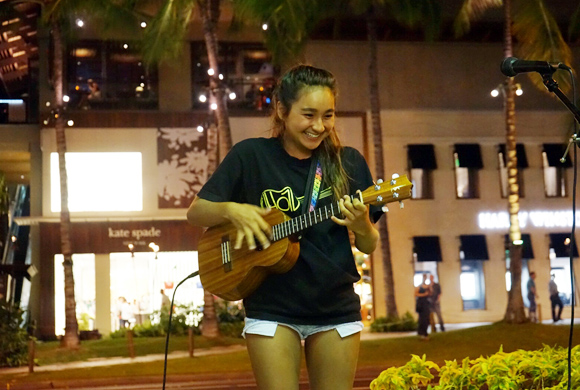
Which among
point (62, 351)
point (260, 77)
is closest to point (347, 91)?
point (260, 77)

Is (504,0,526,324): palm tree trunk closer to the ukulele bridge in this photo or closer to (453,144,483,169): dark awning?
(453,144,483,169): dark awning

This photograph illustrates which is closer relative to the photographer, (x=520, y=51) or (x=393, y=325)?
(x=520, y=51)

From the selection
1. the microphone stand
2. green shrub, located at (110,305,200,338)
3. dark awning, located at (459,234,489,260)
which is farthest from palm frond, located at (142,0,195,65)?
the microphone stand

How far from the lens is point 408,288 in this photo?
30.3 m

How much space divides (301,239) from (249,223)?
243mm

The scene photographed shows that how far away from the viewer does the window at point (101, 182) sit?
28938 mm

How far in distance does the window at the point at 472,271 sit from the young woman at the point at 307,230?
92.0 ft

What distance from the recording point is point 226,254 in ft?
11.6

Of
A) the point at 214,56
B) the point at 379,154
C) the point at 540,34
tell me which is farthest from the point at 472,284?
the point at 214,56

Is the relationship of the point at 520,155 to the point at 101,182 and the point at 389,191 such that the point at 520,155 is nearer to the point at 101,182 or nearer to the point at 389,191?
the point at 101,182

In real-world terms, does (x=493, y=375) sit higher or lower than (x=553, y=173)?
lower

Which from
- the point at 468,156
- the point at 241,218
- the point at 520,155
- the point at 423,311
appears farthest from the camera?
the point at 520,155

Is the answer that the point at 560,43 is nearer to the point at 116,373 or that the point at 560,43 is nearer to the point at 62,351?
the point at 116,373

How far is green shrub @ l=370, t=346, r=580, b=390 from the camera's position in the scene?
17.7 ft
